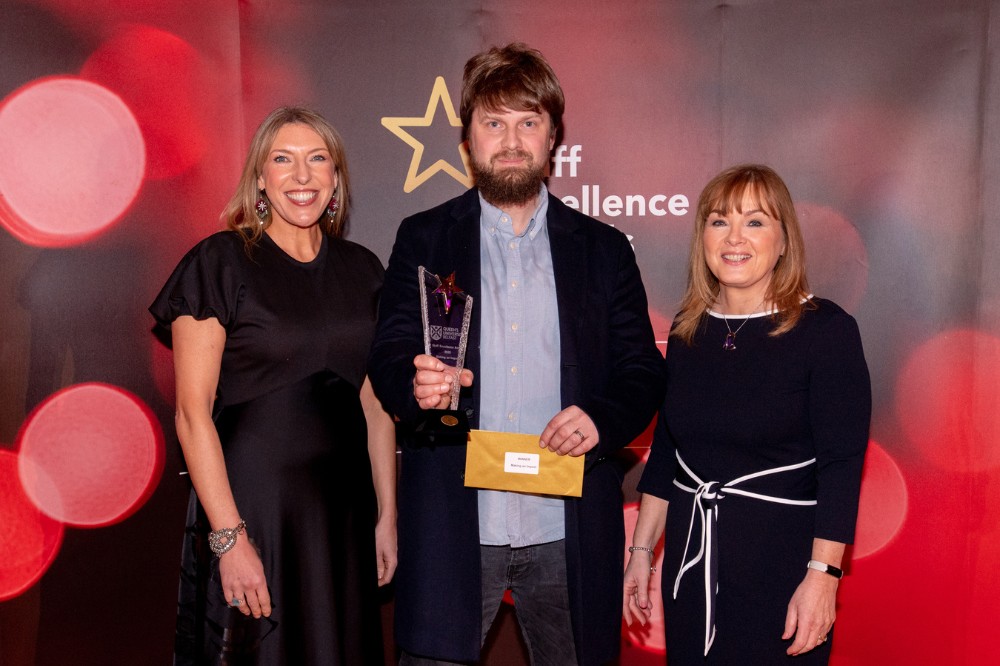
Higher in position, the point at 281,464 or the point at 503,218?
the point at 503,218

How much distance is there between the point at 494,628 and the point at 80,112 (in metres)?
2.78

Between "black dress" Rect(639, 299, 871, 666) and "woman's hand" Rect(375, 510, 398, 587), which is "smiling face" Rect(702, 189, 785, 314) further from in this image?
"woman's hand" Rect(375, 510, 398, 587)

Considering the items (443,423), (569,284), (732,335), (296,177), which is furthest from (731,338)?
(296,177)

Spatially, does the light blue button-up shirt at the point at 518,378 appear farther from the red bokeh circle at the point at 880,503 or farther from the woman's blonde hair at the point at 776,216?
the red bokeh circle at the point at 880,503

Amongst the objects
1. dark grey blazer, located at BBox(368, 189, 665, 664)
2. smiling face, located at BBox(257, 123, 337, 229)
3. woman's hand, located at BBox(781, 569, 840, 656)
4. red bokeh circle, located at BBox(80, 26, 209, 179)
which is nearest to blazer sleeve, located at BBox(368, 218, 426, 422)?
dark grey blazer, located at BBox(368, 189, 665, 664)

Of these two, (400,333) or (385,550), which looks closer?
(400,333)

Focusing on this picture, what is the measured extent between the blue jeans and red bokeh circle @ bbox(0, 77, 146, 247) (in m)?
2.08

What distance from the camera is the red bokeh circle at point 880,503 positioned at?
3264 mm

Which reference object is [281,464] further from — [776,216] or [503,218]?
[776,216]

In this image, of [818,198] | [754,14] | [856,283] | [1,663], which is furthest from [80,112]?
[856,283]

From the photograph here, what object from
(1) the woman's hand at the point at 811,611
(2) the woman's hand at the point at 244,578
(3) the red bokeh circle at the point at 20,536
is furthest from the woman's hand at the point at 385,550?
(3) the red bokeh circle at the point at 20,536

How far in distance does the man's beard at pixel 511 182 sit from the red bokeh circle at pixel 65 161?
1.64 m

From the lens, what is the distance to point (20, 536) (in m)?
3.04

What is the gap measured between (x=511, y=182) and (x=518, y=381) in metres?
0.59
